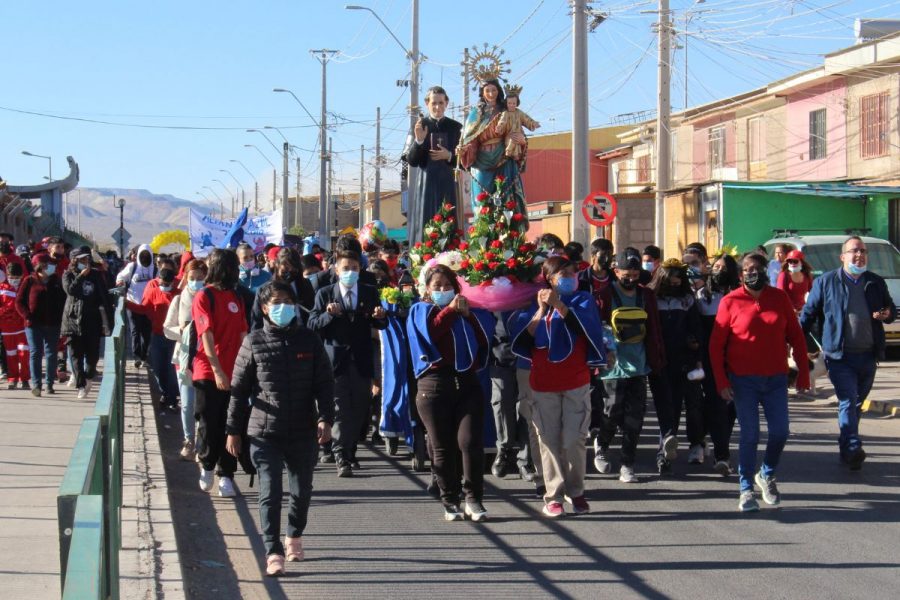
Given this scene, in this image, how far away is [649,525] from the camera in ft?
29.2

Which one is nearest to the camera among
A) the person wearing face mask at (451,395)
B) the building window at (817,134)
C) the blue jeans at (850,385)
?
the person wearing face mask at (451,395)

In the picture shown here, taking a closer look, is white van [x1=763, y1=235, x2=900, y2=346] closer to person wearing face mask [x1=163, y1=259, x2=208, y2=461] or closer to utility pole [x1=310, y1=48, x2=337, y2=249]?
person wearing face mask [x1=163, y1=259, x2=208, y2=461]

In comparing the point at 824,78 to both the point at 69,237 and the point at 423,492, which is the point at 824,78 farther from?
the point at 69,237

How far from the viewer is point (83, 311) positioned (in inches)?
651

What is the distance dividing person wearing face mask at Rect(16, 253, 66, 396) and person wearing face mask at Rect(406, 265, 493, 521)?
872 cm

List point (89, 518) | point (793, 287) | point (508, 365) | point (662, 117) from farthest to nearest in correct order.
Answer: point (662, 117) → point (793, 287) → point (508, 365) → point (89, 518)

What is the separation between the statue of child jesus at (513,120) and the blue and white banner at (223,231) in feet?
31.4

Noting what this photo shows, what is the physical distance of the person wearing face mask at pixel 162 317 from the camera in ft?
48.2

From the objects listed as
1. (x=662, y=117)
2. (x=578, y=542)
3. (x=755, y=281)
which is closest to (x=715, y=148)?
(x=662, y=117)

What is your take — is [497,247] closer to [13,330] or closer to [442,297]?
[442,297]

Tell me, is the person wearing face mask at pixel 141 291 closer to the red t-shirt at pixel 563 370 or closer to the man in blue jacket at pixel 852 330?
the red t-shirt at pixel 563 370

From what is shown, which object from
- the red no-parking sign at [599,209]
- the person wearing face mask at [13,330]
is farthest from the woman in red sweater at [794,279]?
the person wearing face mask at [13,330]

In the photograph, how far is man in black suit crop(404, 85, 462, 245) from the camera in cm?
1419

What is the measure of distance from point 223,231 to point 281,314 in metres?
→ 16.2
